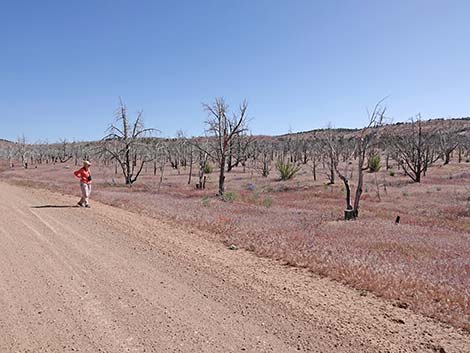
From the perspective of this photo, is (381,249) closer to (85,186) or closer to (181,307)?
(181,307)

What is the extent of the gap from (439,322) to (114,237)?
7.57 metres

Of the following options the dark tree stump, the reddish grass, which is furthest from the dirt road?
the dark tree stump

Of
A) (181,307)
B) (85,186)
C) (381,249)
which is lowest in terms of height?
(381,249)

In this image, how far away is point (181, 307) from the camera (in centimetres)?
555

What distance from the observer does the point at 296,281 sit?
7.03 meters

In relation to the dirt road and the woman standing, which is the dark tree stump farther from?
the woman standing

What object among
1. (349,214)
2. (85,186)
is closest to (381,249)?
(349,214)

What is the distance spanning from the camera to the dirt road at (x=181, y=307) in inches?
181

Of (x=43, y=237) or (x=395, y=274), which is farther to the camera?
(x=43, y=237)

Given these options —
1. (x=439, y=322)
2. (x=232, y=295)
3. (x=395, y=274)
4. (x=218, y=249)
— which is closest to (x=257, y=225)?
(x=218, y=249)

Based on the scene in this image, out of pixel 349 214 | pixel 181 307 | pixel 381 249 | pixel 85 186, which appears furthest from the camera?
pixel 349 214

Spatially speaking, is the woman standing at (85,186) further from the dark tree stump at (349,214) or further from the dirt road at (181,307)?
the dark tree stump at (349,214)

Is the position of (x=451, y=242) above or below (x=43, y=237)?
below

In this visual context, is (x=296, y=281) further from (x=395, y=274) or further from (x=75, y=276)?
(x=75, y=276)
